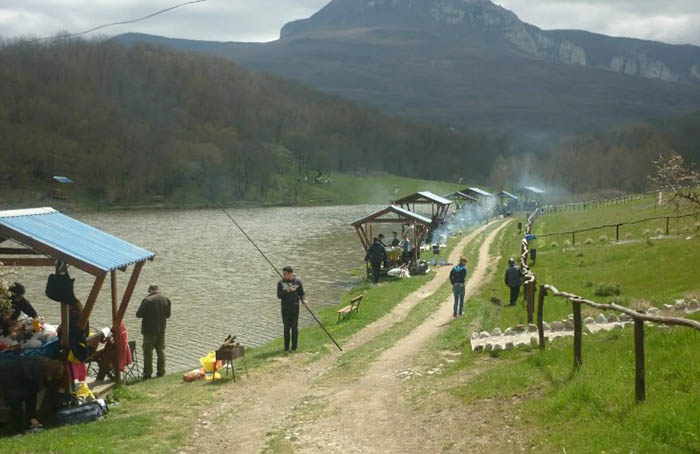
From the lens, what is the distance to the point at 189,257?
140 feet

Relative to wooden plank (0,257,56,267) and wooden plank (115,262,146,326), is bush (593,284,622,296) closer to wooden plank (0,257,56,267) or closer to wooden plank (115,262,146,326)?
wooden plank (115,262,146,326)

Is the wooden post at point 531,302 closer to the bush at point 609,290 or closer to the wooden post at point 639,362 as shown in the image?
the bush at point 609,290

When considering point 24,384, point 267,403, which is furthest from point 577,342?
point 24,384

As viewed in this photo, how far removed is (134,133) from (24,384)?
142 meters

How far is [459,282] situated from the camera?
18.9m

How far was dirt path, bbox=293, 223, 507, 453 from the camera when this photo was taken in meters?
8.52

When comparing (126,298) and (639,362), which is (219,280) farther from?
(639,362)

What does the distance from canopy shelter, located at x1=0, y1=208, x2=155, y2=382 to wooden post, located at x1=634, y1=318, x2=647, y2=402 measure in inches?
312

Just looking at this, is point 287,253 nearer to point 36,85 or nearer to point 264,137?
point 36,85

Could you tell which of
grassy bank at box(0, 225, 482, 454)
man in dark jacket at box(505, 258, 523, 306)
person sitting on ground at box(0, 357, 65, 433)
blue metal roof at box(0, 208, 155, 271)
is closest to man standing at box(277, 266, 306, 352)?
grassy bank at box(0, 225, 482, 454)

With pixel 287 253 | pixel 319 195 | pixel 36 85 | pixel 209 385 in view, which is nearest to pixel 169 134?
pixel 36 85

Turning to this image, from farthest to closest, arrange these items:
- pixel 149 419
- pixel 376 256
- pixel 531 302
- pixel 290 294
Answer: pixel 376 256 → pixel 290 294 → pixel 531 302 → pixel 149 419

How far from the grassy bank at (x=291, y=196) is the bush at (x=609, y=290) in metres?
94.4

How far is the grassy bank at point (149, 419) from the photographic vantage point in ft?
29.1
